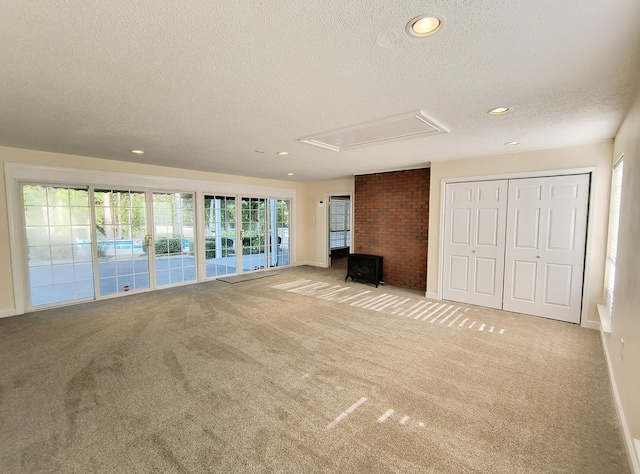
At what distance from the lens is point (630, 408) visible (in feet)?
6.11

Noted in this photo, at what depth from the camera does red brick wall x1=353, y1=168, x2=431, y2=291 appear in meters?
5.76

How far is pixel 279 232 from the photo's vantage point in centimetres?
802

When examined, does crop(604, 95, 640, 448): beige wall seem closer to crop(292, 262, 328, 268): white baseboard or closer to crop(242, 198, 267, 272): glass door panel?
crop(292, 262, 328, 268): white baseboard

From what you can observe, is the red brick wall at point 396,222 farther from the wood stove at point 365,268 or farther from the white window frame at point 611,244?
the white window frame at point 611,244

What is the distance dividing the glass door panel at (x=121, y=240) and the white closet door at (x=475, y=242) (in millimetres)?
5538

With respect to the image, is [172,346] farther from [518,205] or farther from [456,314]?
[518,205]

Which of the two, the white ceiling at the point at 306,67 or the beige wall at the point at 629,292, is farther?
the beige wall at the point at 629,292

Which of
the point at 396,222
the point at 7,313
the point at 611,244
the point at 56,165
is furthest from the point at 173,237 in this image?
the point at 611,244

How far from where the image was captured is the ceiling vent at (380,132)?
2.86 metres

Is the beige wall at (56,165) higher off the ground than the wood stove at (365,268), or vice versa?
the beige wall at (56,165)

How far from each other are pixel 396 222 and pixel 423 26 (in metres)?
4.80

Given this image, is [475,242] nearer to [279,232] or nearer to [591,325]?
[591,325]

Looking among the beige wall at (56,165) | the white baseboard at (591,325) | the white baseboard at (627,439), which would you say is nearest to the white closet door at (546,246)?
the white baseboard at (591,325)

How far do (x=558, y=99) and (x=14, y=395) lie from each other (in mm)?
5031
